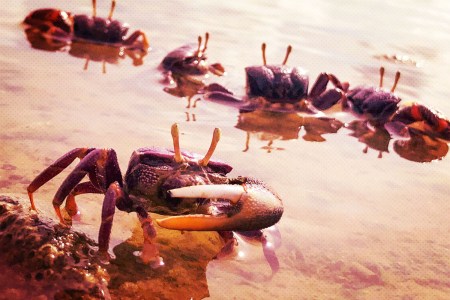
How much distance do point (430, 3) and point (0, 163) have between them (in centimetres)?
1003

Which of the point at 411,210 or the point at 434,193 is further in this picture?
the point at 434,193

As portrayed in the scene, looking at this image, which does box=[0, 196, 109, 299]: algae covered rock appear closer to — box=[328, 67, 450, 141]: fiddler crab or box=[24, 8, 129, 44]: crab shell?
box=[328, 67, 450, 141]: fiddler crab

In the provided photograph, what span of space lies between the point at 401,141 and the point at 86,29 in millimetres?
3713

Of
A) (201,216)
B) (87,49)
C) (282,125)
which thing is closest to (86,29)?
(87,49)

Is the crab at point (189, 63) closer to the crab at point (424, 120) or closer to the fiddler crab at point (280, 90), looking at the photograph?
the fiddler crab at point (280, 90)

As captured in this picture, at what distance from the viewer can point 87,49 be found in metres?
6.68

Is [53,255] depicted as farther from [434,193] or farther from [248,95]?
[248,95]

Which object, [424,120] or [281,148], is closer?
[281,148]

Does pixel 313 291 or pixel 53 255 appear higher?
pixel 53 255

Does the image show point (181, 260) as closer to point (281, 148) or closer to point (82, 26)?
point (281, 148)

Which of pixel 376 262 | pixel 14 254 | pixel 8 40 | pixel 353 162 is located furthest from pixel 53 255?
pixel 8 40

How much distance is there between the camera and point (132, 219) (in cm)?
310

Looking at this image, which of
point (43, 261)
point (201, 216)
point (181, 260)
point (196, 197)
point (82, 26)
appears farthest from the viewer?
point (82, 26)

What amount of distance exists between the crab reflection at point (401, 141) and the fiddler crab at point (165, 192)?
2245mm
